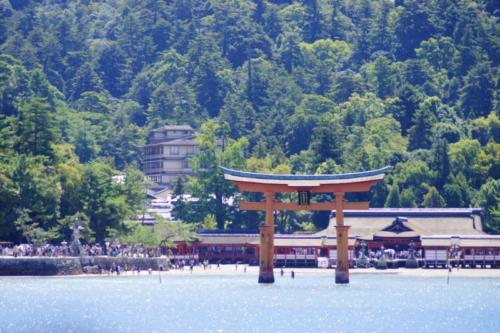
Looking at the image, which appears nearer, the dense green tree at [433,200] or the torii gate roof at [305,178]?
the torii gate roof at [305,178]

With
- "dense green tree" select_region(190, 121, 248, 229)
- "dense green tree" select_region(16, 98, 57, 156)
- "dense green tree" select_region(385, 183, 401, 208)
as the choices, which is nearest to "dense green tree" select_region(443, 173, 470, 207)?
"dense green tree" select_region(385, 183, 401, 208)

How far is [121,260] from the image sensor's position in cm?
10975

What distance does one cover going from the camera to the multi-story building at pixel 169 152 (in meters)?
175

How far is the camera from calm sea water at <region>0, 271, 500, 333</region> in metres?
72.2

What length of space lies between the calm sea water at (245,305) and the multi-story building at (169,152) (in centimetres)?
6826

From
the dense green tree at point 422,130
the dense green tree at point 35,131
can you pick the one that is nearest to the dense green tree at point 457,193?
the dense green tree at point 422,130

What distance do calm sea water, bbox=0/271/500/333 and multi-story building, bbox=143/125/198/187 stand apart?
2688 inches

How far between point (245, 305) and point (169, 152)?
9330 centimetres

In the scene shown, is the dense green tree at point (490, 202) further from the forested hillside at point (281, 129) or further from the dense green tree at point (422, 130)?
the dense green tree at point (422, 130)

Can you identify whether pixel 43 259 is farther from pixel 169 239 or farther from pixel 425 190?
pixel 425 190

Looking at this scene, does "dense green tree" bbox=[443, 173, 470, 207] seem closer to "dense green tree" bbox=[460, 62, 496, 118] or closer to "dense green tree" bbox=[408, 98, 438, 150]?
"dense green tree" bbox=[408, 98, 438, 150]

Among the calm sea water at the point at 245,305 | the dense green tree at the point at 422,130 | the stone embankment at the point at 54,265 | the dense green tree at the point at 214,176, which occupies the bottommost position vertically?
the calm sea water at the point at 245,305

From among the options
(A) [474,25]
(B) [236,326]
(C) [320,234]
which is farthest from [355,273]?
(A) [474,25]

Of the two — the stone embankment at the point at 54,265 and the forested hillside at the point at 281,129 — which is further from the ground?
the forested hillside at the point at 281,129
